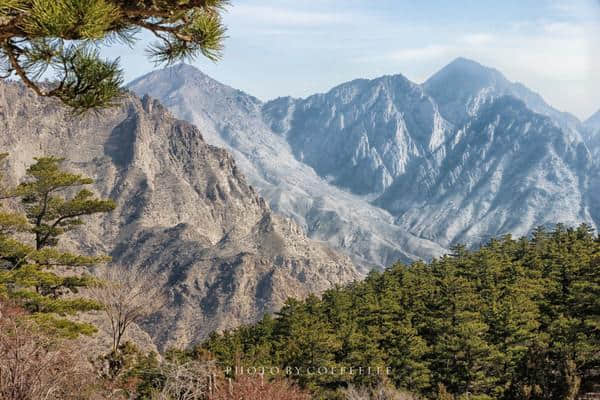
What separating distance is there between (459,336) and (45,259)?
1944 centimetres

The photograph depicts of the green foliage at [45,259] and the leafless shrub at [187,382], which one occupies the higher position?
the green foliage at [45,259]

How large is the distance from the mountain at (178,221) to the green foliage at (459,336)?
5823cm

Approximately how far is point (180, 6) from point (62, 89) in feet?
5.01

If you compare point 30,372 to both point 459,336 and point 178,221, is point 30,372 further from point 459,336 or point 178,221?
point 178,221

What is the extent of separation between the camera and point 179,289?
345ft

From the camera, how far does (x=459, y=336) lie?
2966 cm

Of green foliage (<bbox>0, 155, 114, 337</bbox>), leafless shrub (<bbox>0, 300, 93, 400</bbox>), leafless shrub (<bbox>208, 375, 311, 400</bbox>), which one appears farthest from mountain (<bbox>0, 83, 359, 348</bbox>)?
leafless shrub (<bbox>0, 300, 93, 400</bbox>)

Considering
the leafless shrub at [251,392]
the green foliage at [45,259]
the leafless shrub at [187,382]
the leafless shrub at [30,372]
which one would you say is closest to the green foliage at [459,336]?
the green foliage at [45,259]

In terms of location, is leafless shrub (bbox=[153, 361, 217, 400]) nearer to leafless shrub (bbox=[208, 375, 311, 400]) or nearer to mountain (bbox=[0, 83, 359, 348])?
leafless shrub (bbox=[208, 375, 311, 400])

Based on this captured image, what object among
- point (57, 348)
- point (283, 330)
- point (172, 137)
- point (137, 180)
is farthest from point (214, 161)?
point (57, 348)

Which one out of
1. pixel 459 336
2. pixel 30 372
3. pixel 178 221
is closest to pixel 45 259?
pixel 30 372

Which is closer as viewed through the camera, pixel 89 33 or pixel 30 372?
pixel 89 33

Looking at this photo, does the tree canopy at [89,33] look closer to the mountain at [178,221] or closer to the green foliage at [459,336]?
the green foliage at [459,336]

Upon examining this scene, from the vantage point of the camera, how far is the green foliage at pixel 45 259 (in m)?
20.1
